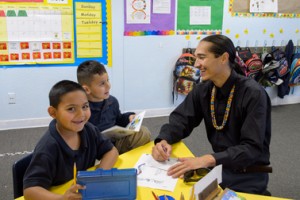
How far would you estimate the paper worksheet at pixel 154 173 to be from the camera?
48.0 inches

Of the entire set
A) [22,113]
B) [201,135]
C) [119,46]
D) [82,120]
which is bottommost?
[201,135]

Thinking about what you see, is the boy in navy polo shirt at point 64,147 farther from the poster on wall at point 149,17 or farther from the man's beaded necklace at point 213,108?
the poster on wall at point 149,17

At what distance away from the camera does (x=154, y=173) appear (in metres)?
1.31

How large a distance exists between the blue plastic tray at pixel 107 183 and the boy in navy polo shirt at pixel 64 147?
0.18 metres


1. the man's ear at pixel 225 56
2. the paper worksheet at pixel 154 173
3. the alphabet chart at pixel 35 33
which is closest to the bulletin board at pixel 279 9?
the alphabet chart at pixel 35 33

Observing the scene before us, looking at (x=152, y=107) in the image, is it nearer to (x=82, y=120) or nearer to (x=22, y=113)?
(x=22, y=113)

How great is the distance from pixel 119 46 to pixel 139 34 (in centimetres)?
30

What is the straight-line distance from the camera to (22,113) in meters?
3.65

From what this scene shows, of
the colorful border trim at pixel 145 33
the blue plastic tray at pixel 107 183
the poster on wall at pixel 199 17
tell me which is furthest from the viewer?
the poster on wall at pixel 199 17

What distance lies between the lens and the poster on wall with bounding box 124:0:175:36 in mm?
3680

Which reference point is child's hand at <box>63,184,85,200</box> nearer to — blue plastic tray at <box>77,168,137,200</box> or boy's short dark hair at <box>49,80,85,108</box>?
blue plastic tray at <box>77,168,137,200</box>

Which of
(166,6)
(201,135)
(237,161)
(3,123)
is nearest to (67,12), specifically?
(166,6)

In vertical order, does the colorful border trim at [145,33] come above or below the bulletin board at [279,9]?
below

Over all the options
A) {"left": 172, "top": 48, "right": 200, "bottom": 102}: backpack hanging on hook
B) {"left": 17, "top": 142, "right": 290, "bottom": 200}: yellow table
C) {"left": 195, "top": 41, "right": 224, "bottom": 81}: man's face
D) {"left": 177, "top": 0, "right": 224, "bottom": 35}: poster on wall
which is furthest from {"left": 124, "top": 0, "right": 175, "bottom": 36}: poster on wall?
{"left": 17, "top": 142, "right": 290, "bottom": 200}: yellow table
